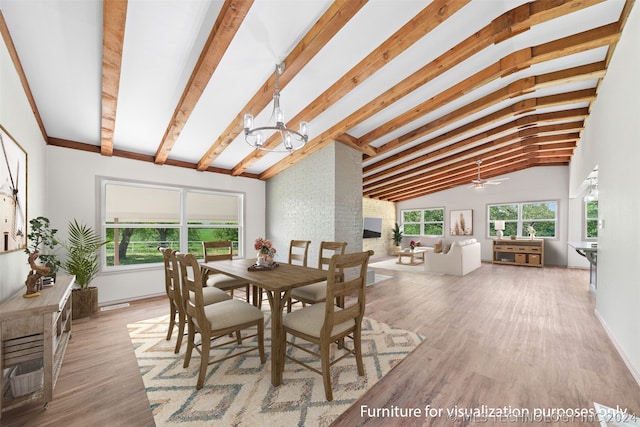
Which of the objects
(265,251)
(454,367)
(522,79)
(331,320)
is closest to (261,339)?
(331,320)

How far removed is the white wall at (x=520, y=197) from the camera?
284 inches

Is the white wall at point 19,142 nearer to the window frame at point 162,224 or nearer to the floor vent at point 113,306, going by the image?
the window frame at point 162,224

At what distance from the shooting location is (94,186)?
377 cm

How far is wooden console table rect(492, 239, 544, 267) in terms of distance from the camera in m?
7.11

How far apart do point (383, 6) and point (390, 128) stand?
231 cm

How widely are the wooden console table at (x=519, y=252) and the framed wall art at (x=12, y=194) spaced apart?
976cm

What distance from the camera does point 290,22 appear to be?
2096 millimetres

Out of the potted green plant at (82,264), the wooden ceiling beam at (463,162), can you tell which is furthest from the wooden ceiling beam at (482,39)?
the potted green plant at (82,264)

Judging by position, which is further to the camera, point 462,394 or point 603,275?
point 603,275

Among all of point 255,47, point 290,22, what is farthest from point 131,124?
point 290,22

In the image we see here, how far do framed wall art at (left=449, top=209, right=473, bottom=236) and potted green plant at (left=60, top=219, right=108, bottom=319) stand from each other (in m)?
9.61

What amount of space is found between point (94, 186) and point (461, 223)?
9838 mm

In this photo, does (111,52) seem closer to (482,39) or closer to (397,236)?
(482,39)

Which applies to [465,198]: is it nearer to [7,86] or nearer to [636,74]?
[636,74]
